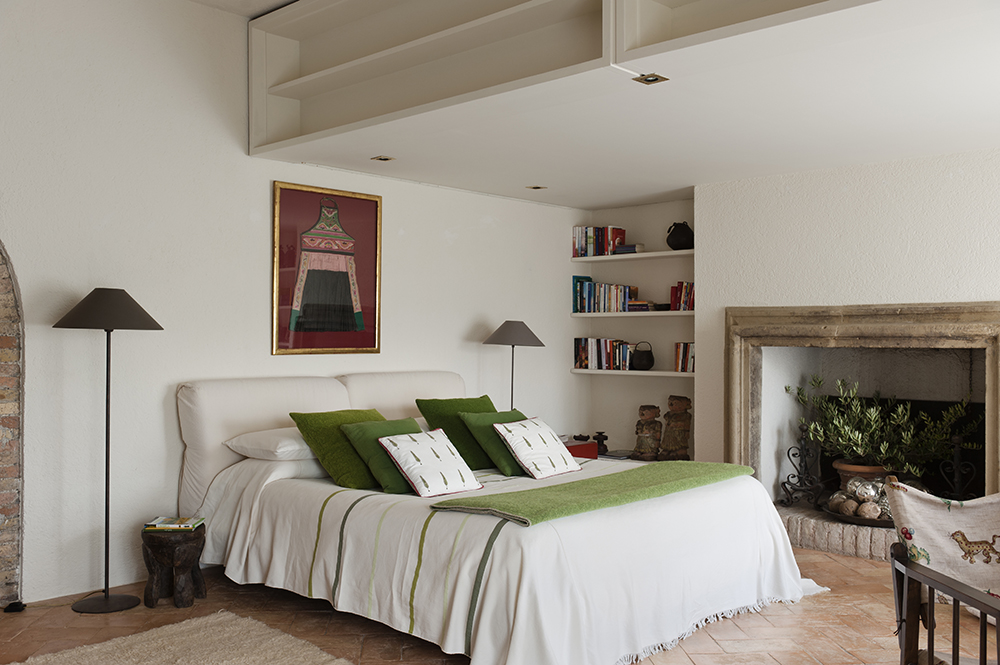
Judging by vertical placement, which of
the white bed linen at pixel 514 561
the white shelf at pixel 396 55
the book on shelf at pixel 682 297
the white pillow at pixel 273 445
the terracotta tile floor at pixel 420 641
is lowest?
the terracotta tile floor at pixel 420 641

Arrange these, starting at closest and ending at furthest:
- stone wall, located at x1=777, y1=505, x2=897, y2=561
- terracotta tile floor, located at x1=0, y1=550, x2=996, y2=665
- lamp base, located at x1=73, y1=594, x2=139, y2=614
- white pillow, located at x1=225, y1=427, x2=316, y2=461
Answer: terracotta tile floor, located at x1=0, y1=550, x2=996, y2=665 < lamp base, located at x1=73, y1=594, x2=139, y2=614 < white pillow, located at x1=225, y1=427, x2=316, y2=461 < stone wall, located at x1=777, y1=505, x2=897, y2=561

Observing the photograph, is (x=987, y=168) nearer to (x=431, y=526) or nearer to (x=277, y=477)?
(x=431, y=526)

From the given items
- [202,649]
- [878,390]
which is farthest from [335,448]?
[878,390]

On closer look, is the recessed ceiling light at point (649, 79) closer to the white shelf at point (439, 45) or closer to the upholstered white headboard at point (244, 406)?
the white shelf at point (439, 45)

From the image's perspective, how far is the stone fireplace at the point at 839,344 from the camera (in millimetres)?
4227

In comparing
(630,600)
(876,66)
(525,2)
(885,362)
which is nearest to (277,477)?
(630,600)

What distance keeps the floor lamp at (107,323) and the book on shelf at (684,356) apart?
3523 mm

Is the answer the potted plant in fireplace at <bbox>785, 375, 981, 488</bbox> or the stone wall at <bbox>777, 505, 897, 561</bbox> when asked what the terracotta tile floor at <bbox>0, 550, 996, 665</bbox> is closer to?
the stone wall at <bbox>777, 505, 897, 561</bbox>

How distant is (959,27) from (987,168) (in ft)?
6.42

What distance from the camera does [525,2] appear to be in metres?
3.26

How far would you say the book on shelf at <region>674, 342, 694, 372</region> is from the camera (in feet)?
18.9

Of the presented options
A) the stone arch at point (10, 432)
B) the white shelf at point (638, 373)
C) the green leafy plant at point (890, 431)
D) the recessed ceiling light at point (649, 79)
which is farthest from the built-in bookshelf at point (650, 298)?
the stone arch at point (10, 432)

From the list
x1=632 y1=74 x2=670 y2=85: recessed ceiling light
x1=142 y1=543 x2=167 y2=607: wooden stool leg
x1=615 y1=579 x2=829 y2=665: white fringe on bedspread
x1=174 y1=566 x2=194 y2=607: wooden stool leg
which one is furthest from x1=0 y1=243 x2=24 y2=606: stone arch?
x1=632 y1=74 x2=670 y2=85: recessed ceiling light

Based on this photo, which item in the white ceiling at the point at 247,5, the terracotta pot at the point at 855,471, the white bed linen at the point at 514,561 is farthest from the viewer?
the terracotta pot at the point at 855,471
